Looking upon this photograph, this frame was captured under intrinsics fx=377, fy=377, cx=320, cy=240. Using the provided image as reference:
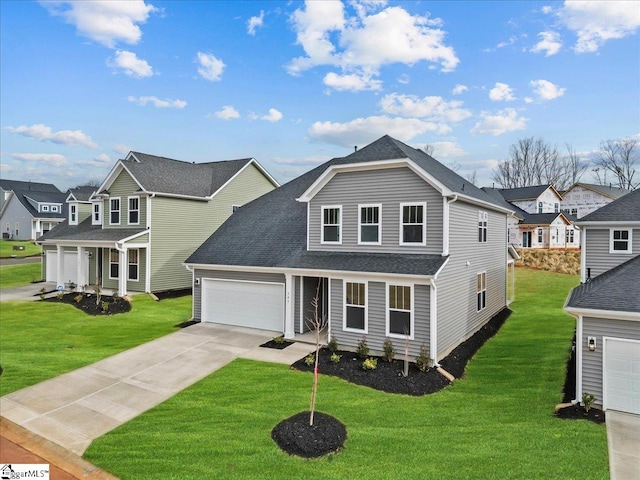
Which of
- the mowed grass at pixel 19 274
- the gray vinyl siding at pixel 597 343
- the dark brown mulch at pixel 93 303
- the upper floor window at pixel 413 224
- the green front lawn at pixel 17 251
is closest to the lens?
the gray vinyl siding at pixel 597 343

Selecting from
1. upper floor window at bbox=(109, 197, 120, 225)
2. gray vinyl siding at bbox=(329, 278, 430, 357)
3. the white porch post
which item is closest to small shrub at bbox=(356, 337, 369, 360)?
gray vinyl siding at bbox=(329, 278, 430, 357)

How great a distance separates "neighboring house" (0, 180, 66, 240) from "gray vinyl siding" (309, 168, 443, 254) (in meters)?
57.9

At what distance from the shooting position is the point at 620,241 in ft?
45.1

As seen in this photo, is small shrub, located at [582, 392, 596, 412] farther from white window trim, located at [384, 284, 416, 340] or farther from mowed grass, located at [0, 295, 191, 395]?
mowed grass, located at [0, 295, 191, 395]

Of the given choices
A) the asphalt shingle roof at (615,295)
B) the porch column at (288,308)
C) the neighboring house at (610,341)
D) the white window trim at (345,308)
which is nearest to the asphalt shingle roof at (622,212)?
the asphalt shingle roof at (615,295)

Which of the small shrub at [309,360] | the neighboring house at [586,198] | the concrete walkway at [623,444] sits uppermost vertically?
the neighboring house at [586,198]

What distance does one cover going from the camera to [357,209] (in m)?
14.1

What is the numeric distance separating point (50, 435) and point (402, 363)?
30.5 feet

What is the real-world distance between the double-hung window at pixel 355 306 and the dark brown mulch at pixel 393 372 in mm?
969

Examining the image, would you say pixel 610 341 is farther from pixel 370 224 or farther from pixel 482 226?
pixel 482 226

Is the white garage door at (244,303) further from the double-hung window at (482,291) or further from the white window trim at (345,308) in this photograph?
the double-hung window at (482,291)

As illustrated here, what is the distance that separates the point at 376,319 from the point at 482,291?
23.6 ft

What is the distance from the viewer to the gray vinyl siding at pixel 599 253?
13.8 meters

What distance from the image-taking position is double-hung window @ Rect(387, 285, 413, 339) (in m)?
12.2
